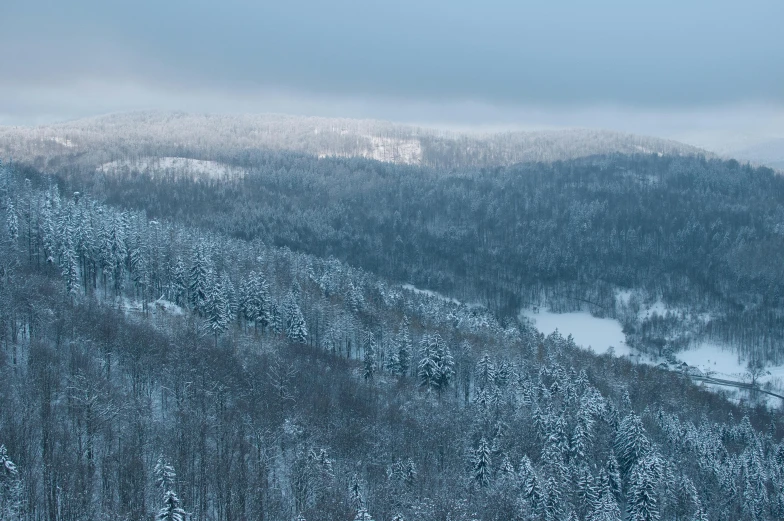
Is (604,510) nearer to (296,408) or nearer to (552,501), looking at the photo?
(552,501)

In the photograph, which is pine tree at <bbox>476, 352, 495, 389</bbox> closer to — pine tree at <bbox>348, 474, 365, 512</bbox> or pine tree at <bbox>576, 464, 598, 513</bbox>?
pine tree at <bbox>576, 464, 598, 513</bbox>

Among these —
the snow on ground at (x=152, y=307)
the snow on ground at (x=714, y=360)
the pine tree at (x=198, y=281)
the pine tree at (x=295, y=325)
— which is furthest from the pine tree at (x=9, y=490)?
the snow on ground at (x=714, y=360)

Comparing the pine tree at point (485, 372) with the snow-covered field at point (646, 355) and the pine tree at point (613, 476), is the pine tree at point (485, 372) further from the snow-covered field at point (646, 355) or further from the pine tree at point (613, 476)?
the snow-covered field at point (646, 355)

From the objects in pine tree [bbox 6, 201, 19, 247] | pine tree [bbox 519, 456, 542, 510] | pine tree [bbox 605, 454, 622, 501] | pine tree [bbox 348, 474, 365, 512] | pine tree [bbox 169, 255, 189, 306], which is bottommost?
pine tree [bbox 605, 454, 622, 501]

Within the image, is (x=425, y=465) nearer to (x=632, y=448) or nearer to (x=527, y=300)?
(x=632, y=448)

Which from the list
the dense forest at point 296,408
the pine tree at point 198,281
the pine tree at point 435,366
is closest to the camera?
the dense forest at point 296,408

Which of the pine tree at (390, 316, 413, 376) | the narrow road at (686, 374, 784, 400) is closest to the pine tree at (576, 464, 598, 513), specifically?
the pine tree at (390, 316, 413, 376)
